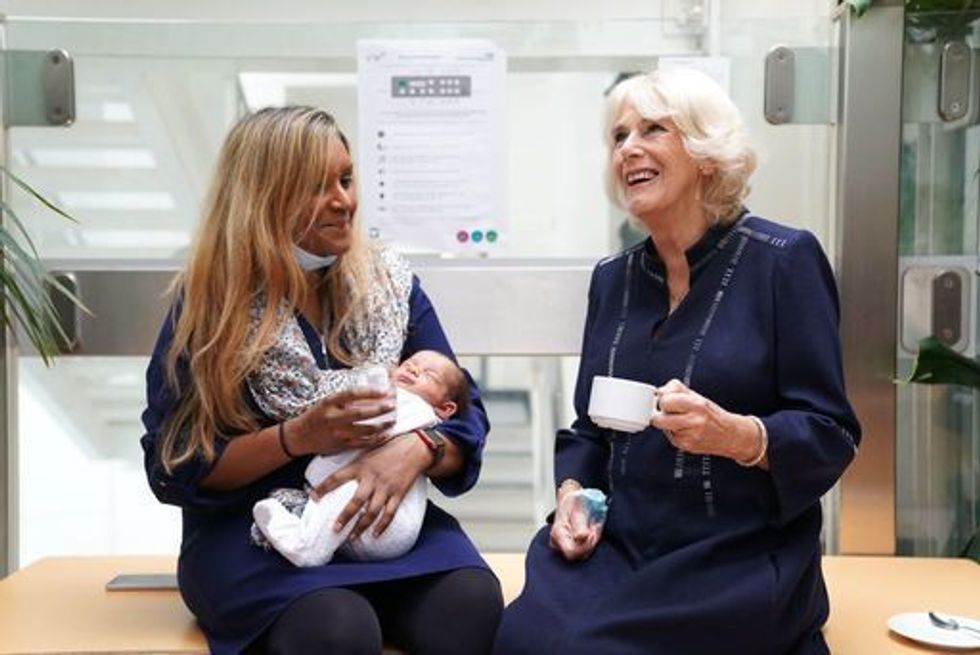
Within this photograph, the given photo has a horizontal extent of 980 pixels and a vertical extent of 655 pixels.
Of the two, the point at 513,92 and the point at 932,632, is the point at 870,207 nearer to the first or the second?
the point at 513,92

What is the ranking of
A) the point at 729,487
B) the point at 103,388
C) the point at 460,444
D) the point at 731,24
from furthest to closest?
the point at 103,388
the point at 731,24
the point at 460,444
the point at 729,487

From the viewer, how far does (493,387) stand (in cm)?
555

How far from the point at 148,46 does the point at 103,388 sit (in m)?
2.74

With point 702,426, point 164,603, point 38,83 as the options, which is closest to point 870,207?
point 702,426

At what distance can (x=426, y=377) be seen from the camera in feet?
7.59

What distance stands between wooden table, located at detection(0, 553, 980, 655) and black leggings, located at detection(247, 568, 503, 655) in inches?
9.8

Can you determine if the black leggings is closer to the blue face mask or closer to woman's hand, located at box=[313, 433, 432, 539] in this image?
woman's hand, located at box=[313, 433, 432, 539]

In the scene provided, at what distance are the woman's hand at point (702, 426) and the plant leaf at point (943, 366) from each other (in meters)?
0.82

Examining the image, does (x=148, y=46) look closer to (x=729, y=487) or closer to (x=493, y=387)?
(x=729, y=487)

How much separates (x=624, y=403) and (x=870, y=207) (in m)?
1.24

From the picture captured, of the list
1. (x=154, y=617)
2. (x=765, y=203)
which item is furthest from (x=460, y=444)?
(x=765, y=203)

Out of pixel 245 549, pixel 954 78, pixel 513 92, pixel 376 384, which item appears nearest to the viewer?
pixel 376 384

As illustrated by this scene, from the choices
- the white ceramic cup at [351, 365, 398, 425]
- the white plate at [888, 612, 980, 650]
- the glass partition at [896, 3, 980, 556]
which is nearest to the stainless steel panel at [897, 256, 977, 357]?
the glass partition at [896, 3, 980, 556]

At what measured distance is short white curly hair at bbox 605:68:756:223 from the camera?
2.22 meters
